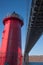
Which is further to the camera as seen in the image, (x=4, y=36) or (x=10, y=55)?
(x=4, y=36)

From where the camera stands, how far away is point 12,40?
21.4 feet

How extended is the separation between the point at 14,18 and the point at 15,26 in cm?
33

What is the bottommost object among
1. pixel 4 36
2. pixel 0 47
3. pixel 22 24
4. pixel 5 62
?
pixel 5 62

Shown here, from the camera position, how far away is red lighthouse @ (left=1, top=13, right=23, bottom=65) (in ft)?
20.7

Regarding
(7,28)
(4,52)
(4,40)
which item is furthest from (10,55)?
(7,28)

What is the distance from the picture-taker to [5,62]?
6.33m

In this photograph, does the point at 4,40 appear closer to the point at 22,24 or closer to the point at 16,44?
the point at 16,44

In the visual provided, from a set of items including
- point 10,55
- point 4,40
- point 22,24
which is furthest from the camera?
point 22,24

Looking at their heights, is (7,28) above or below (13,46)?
above

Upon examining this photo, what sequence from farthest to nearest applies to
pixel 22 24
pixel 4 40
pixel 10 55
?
pixel 22 24 → pixel 4 40 → pixel 10 55

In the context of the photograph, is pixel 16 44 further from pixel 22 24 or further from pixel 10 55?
pixel 22 24

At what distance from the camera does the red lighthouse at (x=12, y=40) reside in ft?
20.7

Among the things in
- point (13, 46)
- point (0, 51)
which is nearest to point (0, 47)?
point (0, 51)

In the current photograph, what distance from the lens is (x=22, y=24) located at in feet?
23.4
